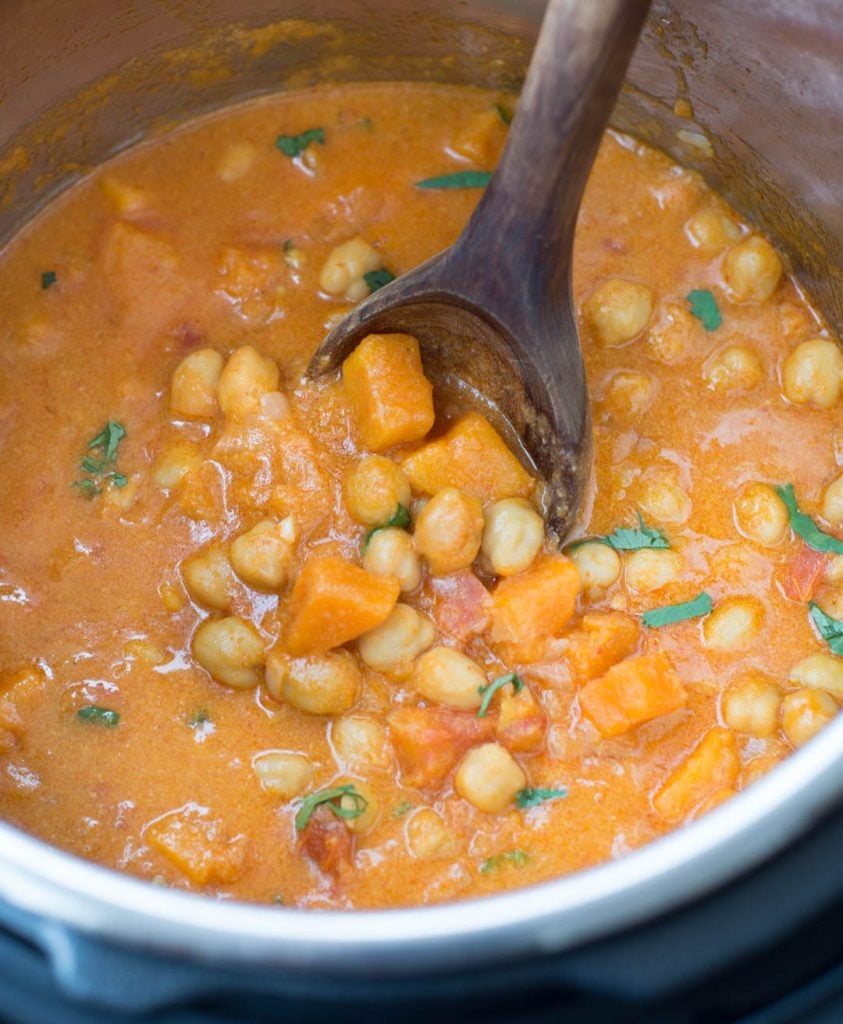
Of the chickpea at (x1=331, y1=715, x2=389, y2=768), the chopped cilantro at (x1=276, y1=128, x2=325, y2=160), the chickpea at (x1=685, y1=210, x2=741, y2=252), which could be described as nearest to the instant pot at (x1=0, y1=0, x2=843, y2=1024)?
the chickpea at (x1=331, y1=715, x2=389, y2=768)

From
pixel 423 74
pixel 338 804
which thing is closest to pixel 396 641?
pixel 338 804

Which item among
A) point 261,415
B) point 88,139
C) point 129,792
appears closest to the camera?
point 129,792

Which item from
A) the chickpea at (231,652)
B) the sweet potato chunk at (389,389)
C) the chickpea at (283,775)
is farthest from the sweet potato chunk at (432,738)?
the sweet potato chunk at (389,389)

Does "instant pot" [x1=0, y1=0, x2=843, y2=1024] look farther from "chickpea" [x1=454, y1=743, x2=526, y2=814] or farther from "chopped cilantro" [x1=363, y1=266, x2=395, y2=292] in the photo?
"chopped cilantro" [x1=363, y1=266, x2=395, y2=292]

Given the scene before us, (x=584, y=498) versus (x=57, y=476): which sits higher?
(x=584, y=498)

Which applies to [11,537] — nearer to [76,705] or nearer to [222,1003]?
[76,705]

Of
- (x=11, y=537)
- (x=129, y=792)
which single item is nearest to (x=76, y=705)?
(x=129, y=792)

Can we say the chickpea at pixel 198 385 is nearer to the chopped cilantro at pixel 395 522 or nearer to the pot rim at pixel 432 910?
the chopped cilantro at pixel 395 522
